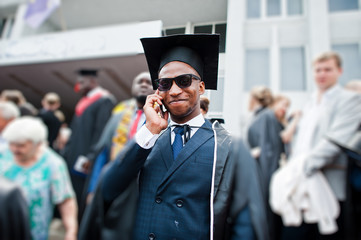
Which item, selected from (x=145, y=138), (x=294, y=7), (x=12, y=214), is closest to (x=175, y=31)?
(x=145, y=138)

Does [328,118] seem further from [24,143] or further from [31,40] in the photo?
[31,40]

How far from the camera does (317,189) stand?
6.64ft

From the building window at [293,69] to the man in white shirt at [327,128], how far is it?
242 inches

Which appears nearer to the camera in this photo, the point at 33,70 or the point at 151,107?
the point at 151,107

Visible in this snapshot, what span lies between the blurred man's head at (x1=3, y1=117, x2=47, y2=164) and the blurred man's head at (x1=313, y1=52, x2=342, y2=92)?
2971mm

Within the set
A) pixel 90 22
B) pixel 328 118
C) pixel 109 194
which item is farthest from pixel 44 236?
pixel 90 22

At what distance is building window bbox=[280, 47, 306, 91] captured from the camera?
26.7 ft

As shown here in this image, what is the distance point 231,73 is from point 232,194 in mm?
308

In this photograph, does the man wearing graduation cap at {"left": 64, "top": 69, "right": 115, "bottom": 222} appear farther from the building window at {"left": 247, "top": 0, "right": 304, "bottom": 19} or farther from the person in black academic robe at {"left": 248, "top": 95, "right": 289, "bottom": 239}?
the building window at {"left": 247, "top": 0, "right": 304, "bottom": 19}

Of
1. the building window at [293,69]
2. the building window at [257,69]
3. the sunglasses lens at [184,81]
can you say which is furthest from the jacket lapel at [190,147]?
the building window at [293,69]

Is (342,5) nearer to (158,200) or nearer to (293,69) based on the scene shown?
(293,69)

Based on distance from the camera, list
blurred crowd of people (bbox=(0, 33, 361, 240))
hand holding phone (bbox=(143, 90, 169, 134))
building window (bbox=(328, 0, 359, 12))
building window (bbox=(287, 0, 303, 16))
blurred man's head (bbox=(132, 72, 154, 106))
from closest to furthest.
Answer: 1. hand holding phone (bbox=(143, 90, 169, 134))
2. blurred man's head (bbox=(132, 72, 154, 106))
3. blurred crowd of people (bbox=(0, 33, 361, 240))
4. building window (bbox=(328, 0, 359, 12))
5. building window (bbox=(287, 0, 303, 16))

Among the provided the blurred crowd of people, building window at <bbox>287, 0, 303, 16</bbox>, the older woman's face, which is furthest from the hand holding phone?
building window at <bbox>287, 0, 303, 16</bbox>

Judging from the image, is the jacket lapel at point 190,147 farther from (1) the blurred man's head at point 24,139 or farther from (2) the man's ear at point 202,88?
(1) the blurred man's head at point 24,139
